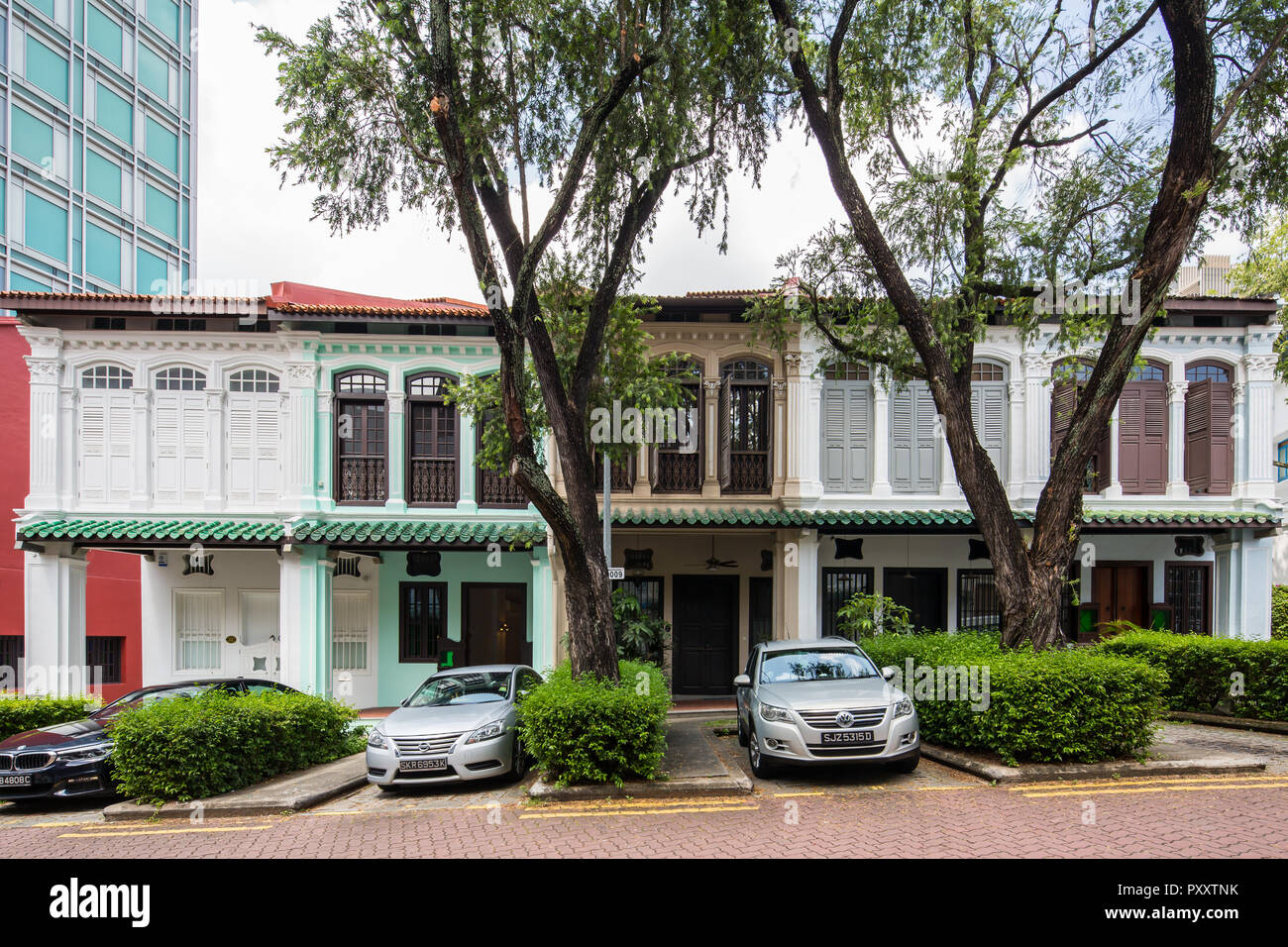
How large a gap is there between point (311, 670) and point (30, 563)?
5.64 m

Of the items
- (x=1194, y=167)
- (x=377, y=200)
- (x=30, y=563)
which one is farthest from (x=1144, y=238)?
(x=30, y=563)

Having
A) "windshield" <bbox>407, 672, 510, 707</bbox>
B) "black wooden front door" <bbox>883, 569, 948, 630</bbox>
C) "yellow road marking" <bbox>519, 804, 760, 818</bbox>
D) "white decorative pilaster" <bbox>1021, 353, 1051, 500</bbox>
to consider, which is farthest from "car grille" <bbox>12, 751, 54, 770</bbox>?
"white decorative pilaster" <bbox>1021, 353, 1051, 500</bbox>

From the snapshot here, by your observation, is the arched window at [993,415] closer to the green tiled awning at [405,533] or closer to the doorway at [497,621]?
the green tiled awning at [405,533]

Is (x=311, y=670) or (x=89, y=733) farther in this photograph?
(x=311, y=670)

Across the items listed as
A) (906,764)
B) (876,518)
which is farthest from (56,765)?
(876,518)

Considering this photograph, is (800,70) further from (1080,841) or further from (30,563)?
(30,563)

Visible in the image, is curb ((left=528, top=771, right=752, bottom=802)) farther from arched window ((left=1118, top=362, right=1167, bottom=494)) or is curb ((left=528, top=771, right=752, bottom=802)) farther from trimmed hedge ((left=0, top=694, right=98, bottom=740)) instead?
arched window ((left=1118, top=362, right=1167, bottom=494))

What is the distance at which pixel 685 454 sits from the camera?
16234mm

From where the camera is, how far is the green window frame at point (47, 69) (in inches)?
976

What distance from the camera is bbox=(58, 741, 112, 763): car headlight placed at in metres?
9.13

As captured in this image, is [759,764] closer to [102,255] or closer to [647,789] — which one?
[647,789]

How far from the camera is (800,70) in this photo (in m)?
10.3

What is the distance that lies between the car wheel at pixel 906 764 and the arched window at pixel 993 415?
29.8ft

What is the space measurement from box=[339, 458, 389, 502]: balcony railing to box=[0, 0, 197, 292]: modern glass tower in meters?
17.4
